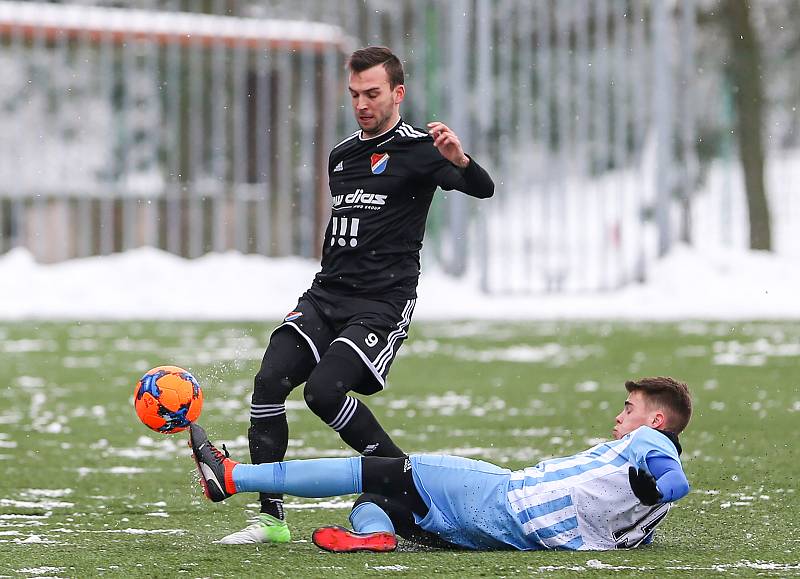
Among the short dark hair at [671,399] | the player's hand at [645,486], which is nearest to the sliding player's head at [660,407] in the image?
the short dark hair at [671,399]

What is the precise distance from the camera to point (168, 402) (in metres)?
5.53

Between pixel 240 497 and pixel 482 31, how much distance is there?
12.1 metres

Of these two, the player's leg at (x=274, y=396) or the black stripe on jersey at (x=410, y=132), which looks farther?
the black stripe on jersey at (x=410, y=132)

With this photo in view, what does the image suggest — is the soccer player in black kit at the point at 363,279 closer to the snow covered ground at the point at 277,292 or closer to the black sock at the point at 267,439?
the black sock at the point at 267,439

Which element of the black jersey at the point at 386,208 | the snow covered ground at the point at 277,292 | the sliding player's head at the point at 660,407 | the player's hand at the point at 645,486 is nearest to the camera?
the player's hand at the point at 645,486

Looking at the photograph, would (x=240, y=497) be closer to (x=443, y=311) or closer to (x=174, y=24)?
(x=443, y=311)

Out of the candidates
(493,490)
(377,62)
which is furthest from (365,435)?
(377,62)

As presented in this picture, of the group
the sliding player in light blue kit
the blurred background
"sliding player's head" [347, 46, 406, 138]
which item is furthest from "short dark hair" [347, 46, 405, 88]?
the blurred background

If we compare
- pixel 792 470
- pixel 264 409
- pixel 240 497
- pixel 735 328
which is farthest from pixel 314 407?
pixel 735 328

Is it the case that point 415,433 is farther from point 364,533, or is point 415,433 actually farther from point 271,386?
point 364,533

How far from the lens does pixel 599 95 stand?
18.2m

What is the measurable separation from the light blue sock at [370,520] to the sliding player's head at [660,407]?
0.84m

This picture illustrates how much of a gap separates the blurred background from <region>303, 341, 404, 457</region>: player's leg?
1210 centimetres

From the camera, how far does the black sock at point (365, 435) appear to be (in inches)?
221
